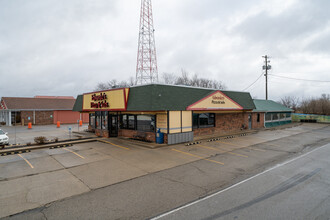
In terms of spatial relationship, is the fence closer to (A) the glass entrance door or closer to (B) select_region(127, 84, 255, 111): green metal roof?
(B) select_region(127, 84, 255, 111): green metal roof

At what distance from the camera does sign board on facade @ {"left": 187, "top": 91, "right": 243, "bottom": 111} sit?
17438mm

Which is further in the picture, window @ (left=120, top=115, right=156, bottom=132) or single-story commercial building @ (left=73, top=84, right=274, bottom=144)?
window @ (left=120, top=115, right=156, bottom=132)

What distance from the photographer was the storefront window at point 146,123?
1645cm

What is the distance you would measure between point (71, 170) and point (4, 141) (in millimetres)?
9543

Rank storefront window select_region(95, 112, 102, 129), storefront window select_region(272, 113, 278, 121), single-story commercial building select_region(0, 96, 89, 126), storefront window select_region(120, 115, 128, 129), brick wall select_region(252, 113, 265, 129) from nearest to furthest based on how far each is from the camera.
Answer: storefront window select_region(120, 115, 128, 129) < storefront window select_region(95, 112, 102, 129) < brick wall select_region(252, 113, 265, 129) < storefront window select_region(272, 113, 278, 121) < single-story commercial building select_region(0, 96, 89, 126)

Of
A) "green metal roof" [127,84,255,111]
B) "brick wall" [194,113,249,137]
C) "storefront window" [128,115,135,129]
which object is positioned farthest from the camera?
"brick wall" [194,113,249,137]

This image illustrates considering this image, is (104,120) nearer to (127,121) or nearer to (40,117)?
(127,121)

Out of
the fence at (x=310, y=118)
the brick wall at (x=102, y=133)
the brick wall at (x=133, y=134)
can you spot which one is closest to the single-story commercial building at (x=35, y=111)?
the brick wall at (x=102, y=133)

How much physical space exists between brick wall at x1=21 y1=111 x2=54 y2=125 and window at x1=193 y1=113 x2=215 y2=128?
31.2 metres

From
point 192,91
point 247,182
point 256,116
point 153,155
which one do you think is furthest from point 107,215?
point 256,116

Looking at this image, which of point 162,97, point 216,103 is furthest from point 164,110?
point 216,103

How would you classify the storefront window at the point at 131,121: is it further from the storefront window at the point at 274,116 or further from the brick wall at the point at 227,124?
the storefront window at the point at 274,116

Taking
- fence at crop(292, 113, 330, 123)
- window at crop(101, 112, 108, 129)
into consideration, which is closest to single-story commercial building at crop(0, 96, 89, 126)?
window at crop(101, 112, 108, 129)

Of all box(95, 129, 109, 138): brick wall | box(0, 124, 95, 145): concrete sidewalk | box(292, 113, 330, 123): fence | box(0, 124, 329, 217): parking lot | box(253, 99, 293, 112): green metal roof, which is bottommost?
box(0, 124, 329, 217): parking lot
